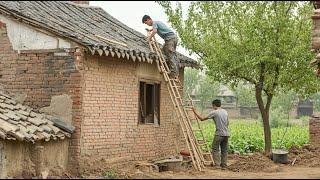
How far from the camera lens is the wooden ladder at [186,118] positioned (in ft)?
41.8

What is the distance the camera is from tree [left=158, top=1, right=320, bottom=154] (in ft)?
51.8

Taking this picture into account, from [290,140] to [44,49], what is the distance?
15.0m

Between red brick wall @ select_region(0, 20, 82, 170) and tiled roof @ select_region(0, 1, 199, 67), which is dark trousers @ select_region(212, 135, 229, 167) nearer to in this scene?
tiled roof @ select_region(0, 1, 199, 67)

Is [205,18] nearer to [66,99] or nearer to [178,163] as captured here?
[178,163]

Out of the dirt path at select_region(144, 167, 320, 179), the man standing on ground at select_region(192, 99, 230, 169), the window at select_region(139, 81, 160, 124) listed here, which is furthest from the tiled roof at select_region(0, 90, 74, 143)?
the man standing on ground at select_region(192, 99, 230, 169)

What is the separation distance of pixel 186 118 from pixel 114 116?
77.6 inches

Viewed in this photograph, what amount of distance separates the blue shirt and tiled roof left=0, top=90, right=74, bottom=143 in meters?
4.01

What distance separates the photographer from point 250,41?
15797mm

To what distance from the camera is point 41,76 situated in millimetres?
11797

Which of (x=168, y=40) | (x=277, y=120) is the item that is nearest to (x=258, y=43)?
(x=168, y=40)

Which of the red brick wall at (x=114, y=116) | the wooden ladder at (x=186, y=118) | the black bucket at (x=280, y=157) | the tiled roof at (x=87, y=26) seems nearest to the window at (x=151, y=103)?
the red brick wall at (x=114, y=116)

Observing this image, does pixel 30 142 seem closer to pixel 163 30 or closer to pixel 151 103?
pixel 151 103

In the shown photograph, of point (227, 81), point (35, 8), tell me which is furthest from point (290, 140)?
point (35, 8)

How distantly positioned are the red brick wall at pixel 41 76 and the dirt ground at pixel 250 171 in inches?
50.2
